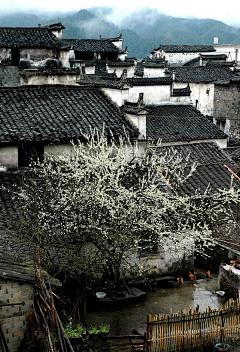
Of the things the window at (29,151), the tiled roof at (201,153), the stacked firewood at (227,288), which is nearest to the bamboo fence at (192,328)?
the stacked firewood at (227,288)

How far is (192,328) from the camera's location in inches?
479

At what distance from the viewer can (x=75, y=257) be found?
13.4 metres

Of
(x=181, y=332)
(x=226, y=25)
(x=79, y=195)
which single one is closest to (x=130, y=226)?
(x=79, y=195)

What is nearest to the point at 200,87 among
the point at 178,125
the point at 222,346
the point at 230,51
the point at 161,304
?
the point at 178,125

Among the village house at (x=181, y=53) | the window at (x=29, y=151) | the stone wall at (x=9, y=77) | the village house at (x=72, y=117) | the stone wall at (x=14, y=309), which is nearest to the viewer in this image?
the stone wall at (x=14, y=309)

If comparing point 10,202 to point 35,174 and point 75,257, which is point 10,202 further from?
point 75,257

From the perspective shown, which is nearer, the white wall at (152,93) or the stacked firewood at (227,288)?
the stacked firewood at (227,288)

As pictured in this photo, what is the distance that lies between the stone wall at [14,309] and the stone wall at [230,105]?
3449cm

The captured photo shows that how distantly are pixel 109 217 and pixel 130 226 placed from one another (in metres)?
0.72

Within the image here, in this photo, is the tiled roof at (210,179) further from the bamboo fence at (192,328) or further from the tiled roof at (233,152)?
the tiled roof at (233,152)

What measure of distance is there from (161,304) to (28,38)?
28.2m

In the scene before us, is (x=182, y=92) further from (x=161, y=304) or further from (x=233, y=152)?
(x=161, y=304)

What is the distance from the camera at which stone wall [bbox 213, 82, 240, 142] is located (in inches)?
1692

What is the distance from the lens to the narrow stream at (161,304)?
14.1 metres
